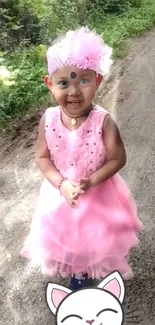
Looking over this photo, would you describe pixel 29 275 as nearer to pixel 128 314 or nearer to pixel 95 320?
pixel 128 314

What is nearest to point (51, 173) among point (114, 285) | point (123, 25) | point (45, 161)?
point (45, 161)

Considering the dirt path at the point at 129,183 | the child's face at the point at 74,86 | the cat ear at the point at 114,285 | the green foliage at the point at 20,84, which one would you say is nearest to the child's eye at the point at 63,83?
the child's face at the point at 74,86

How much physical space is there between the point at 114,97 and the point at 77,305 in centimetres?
370

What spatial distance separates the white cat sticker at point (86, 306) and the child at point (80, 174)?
2.30 feet

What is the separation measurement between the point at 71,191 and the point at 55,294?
0.71m

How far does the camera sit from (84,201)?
227cm

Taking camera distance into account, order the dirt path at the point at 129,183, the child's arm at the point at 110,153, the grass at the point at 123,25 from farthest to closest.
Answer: the grass at the point at 123,25 < the dirt path at the point at 129,183 < the child's arm at the point at 110,153

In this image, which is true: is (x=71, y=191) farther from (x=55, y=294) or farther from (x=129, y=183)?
(x=129, y=183)

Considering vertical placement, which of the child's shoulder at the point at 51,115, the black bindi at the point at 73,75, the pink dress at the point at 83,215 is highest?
the black bindi at the point at 73,75

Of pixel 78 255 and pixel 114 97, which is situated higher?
pixel 78 255

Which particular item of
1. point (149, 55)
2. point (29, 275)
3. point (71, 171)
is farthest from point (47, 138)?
point (149, 55)

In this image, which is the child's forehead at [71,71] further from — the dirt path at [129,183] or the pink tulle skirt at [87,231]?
the dirt path at [129,183]

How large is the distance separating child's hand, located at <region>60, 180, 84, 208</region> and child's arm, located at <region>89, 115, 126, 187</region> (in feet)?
0.25

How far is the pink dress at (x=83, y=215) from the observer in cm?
221
